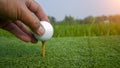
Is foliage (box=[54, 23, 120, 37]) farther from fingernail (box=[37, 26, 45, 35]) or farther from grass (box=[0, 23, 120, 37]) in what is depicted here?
fingernail (box=[37, 26, 45, 35])

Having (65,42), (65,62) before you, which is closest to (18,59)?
(65,62)

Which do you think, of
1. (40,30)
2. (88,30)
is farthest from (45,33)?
(88,30)

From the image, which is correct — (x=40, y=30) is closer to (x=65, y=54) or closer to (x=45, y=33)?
(x=45, y=33)

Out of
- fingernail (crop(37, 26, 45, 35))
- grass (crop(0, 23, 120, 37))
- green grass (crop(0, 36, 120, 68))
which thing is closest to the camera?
fingernail (crop(37, 26, 45, 35))

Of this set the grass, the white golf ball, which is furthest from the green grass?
the grass

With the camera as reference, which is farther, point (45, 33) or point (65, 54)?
point (65, 54)

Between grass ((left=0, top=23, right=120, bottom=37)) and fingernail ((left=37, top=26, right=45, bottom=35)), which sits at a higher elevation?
grass ((left=0, top=23, right=120, bottom=37))

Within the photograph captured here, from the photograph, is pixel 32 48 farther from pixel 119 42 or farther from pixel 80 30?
pixel 80 30

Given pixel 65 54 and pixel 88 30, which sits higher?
pixel 88 30

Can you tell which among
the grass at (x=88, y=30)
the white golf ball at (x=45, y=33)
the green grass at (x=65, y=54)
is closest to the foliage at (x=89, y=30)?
the grass at (x=88, y=30)
